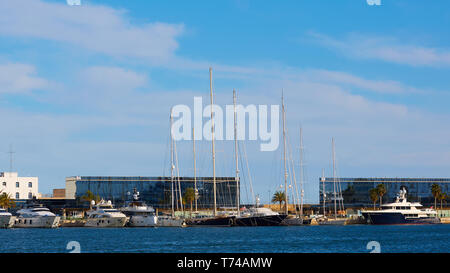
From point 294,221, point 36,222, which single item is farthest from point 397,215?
point 36,222

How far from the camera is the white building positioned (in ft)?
635

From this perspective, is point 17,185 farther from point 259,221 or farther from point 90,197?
point 259,221

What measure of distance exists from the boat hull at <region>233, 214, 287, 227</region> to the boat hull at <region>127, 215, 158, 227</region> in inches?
876

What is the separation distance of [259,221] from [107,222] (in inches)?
A: 1344

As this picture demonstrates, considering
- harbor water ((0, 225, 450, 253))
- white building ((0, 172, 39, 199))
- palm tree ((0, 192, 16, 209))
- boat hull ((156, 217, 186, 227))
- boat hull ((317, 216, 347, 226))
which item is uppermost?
white building ((0, 172, 39, 199))

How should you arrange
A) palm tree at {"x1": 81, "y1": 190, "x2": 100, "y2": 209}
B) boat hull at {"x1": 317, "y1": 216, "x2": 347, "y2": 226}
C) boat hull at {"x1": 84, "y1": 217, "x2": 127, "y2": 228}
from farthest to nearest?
palm tree at {"x1": 81, "y1": 190, "x2": 100, "y2": 209} < boat hull at {"x1": 317, "y1": 216, "x2": 347, "y2": 226} < boat hull at {"x1": 84, "y1": 217, "x2": 127, "y2": 228}

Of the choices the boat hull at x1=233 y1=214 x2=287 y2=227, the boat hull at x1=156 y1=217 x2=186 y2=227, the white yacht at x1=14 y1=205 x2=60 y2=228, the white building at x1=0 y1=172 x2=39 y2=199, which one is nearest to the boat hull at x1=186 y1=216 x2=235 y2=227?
the boat hull at x1=233 y1=214 x2=287 y2=227

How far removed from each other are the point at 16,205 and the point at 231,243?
126982 millimetres

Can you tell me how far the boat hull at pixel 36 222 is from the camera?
14550 cm

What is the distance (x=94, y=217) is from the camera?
150750 millimetres

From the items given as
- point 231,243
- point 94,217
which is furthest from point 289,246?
point 94,217

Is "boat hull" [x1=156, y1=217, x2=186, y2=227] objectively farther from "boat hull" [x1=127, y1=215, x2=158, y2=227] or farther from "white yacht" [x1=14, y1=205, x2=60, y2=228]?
"white yacht" [x1=14, y1=205, x2=60, y2=228]

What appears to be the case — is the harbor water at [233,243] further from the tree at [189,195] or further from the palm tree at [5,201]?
the tree at [189,195]

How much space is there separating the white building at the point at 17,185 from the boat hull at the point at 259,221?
85.1 meters
